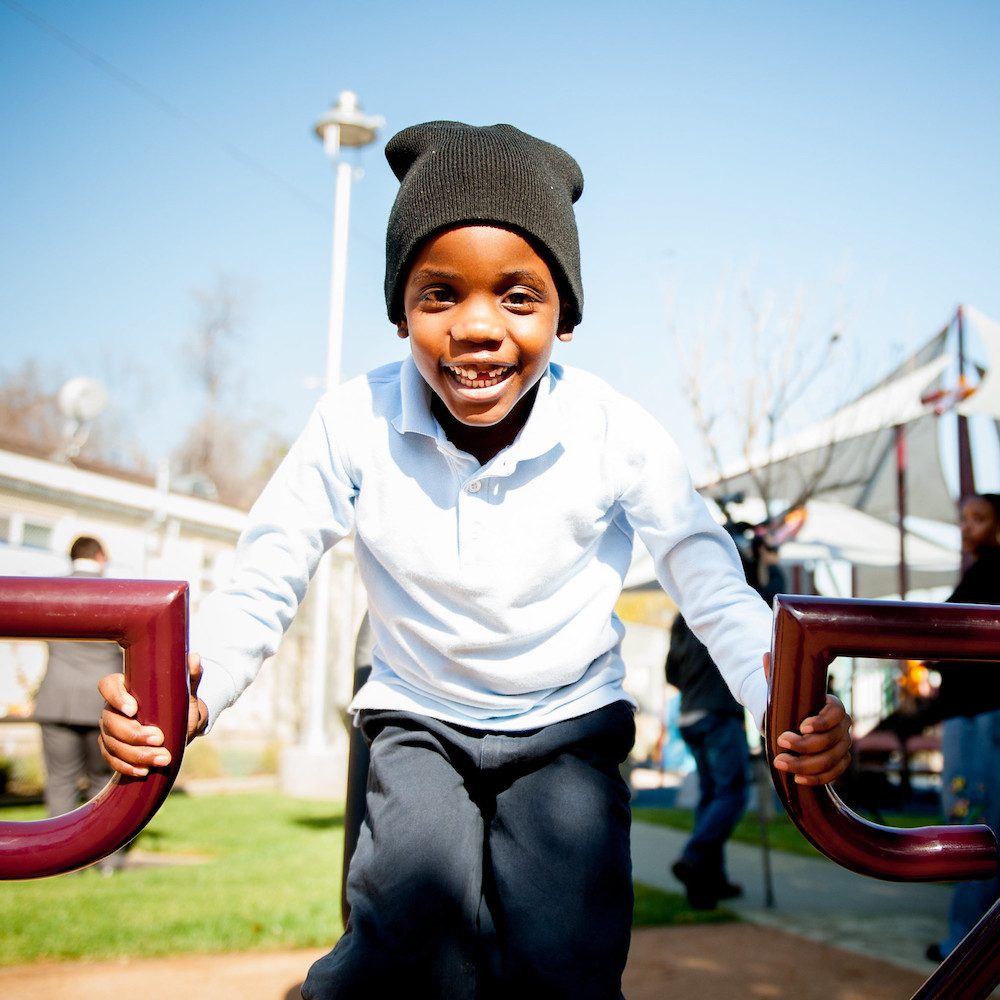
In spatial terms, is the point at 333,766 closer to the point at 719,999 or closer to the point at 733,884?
the point at 733,884

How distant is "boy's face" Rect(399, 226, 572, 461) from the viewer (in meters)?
1.49

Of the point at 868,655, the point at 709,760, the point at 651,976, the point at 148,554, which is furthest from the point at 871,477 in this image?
the point at 868,655

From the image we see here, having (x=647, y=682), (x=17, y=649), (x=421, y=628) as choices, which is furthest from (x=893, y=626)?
(x=647, y=682)

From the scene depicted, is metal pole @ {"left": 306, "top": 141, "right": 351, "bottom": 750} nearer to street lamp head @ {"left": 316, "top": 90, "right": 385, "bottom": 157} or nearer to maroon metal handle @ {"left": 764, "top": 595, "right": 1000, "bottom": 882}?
street lamp head @ {"left": 316, "top": 90, "right": 385, "bottom": 157}

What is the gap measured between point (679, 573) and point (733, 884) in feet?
12.3

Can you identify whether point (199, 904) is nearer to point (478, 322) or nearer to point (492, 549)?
point (492, 549)

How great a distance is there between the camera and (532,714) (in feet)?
5.04

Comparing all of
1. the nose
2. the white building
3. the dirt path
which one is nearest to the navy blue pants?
the nose

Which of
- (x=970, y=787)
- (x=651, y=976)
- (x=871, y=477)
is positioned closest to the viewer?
(x=651, y=976)

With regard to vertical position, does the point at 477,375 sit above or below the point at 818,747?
above

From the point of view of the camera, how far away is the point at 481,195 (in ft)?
4.99

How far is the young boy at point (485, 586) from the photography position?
1.35 metres

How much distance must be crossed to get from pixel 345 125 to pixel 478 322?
10438 millimetres

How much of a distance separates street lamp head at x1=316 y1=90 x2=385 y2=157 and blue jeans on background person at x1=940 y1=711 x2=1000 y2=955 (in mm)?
9475
